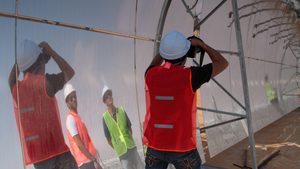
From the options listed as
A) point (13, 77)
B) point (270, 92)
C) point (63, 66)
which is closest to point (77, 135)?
Result: point (63, 66)

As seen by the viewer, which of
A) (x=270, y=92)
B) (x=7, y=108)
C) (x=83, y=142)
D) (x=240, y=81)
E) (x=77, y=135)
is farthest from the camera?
(x=270, y=92)

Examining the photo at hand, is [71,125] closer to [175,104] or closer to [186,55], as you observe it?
[175,104]

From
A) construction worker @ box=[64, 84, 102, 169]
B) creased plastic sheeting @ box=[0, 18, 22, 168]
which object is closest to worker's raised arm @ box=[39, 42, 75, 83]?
construction worker @ box=[64, 84, 102, 169]

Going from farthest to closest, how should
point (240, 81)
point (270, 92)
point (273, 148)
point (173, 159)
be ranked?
point (270, 92) < point (240, 81) < point (273, 148) < point (173, 159)

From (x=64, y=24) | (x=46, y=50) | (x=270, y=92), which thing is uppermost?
(x=64, y=24)

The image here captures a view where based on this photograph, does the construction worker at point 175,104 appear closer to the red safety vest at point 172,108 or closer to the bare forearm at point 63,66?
the red safety vest at point 172,108

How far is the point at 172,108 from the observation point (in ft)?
10.1

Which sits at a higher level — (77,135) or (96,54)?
(96,54)

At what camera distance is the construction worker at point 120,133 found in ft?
13.6

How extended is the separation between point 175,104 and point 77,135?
1165 millimetres

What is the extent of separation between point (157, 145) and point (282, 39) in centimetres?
1100

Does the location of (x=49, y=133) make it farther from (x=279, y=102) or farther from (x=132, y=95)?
(x=279, y=102)

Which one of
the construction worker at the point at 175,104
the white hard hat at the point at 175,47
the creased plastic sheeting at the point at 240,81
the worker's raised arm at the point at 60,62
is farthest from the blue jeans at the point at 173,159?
the creased plastic sheeting at the point at 240,81

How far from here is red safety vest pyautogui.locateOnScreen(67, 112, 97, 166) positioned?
3.61 m
